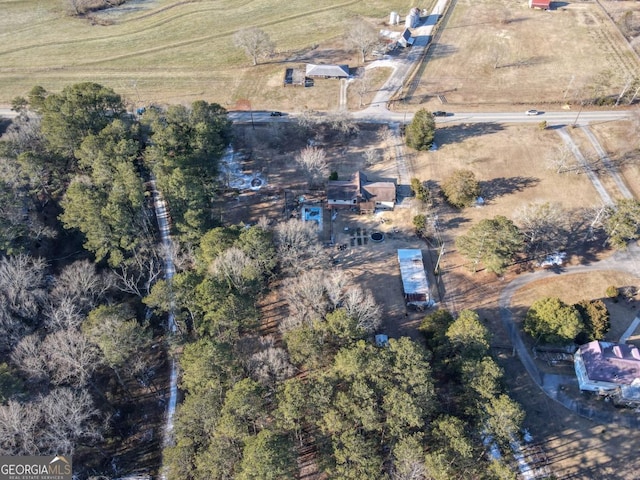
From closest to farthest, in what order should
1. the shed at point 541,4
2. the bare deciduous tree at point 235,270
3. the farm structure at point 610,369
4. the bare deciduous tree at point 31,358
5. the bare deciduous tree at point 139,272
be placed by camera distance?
the bare deciduous tree at point 31,358 < the farm structure at point 610,369 < the bare deciduous tree at point 235,270 < the bare deciduous tree at point 139,272 < the shed at point 541,4

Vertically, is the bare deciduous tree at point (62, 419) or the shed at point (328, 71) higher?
the shed at point (328, 71)

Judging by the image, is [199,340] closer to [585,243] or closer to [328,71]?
[585,243]

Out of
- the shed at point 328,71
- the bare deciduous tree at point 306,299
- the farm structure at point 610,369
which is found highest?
the shed at point 328,71

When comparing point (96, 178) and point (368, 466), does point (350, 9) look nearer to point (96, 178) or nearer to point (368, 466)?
point (96, 178)

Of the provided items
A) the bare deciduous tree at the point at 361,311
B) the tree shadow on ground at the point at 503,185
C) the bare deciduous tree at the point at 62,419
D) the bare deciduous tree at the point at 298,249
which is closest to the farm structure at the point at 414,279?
the bare deciduous tree at the point at 361,311

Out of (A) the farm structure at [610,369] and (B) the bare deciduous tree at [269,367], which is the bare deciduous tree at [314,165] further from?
(A) the farm structure at [610,369]

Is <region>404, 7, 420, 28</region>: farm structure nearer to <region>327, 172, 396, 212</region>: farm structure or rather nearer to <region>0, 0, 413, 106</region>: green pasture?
<region>0, 0, 413, 106</region>: green pasture

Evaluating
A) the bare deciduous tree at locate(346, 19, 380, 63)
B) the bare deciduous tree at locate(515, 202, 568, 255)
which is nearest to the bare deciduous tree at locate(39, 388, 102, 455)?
→ the bare deciduous tree at locate(515, 202, 568, 255)

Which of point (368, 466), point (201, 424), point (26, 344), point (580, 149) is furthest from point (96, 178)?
point (580, 149)
